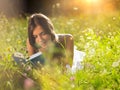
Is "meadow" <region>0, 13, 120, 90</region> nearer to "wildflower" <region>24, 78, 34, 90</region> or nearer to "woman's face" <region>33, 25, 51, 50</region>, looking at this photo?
"wildflower" <region>24, 78, 34, 90</region>

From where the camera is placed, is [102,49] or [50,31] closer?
[102,49]

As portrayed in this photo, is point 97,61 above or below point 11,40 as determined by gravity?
above

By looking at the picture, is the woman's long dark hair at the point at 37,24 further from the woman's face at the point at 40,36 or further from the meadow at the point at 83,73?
the meadow at the point at 83,73

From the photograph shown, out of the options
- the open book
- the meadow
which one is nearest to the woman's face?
the meadow

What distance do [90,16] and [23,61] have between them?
13.3ft

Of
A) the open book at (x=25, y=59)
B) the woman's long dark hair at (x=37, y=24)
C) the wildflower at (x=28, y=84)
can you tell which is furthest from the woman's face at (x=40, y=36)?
the wildflower at (x=28, y=84)

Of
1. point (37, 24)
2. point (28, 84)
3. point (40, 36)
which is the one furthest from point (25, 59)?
point (37, 24)

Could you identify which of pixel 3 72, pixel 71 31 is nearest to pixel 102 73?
pixel 3 72

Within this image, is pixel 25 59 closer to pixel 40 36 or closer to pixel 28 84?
pixel 28 84

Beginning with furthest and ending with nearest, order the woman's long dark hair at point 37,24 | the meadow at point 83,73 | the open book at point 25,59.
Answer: the woman's long dark hair at point 37,24 < the open book at point 25,59 < the meadow at point 83,73

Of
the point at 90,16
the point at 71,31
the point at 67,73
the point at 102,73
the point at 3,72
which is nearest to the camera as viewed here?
the point at 102,73

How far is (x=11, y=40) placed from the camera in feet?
17.7

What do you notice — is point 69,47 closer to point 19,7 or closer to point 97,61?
point 97,61

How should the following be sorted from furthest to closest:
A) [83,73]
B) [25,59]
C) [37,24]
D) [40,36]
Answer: [37,24]
[40,36]
[25,59]
[83,73]
